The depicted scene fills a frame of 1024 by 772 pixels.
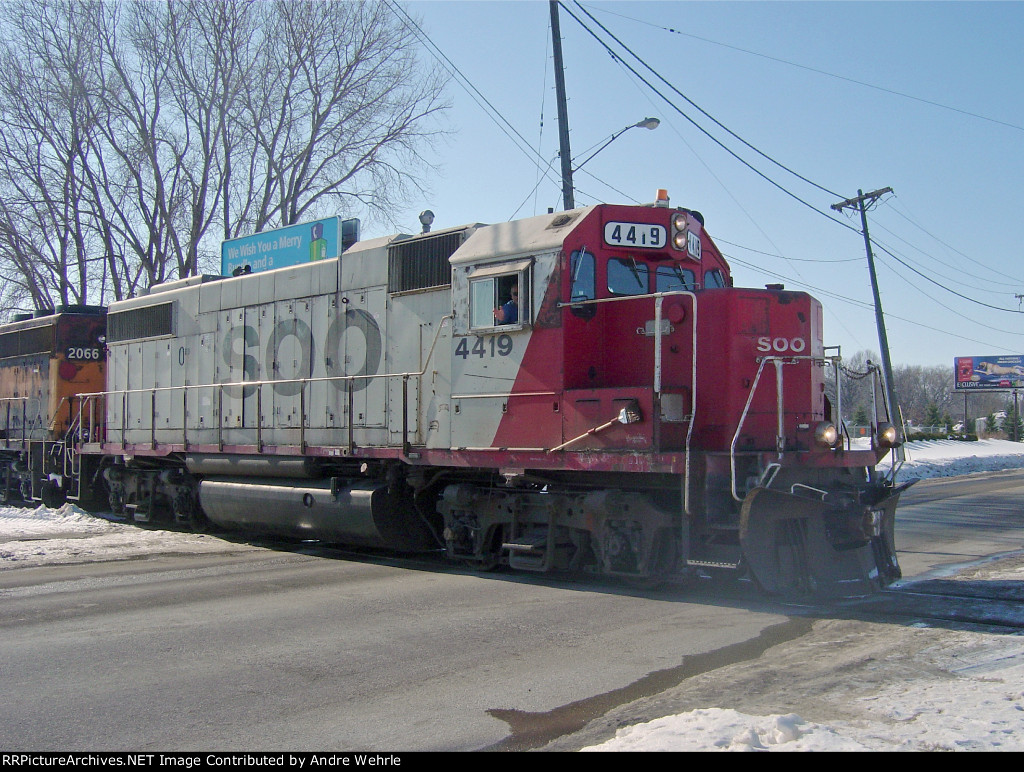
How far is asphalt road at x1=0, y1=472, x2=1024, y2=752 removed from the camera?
473 cm

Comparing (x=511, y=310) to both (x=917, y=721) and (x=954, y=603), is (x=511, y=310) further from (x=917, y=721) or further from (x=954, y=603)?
(x=917, y=721)

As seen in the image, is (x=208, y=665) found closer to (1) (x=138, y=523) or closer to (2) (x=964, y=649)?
(2) (x=964, y=649)

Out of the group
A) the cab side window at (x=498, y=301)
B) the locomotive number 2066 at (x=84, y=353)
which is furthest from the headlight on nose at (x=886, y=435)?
the locomotive number 2066 at (x=84, y=353)

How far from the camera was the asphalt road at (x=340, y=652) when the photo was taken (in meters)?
4.73

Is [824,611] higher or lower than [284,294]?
lower

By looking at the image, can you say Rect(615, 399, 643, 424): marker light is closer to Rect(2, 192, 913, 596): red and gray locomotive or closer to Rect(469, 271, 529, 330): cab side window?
Rect(2, 192, 913, 596): red and gray locomotive

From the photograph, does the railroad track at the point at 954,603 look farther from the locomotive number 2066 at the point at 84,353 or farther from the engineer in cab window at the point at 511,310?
the locomotive number 2066 at the point at 84,353

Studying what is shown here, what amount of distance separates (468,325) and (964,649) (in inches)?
220

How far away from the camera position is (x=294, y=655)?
248 inches

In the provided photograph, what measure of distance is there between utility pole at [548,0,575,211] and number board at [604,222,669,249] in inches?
291

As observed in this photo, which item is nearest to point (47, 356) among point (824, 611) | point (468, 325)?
point (468, 325)

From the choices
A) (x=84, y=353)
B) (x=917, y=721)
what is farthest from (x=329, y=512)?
(x=84, y=353)

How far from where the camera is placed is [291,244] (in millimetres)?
19125

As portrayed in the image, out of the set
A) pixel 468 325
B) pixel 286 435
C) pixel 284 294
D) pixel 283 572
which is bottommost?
pixel 283 572
